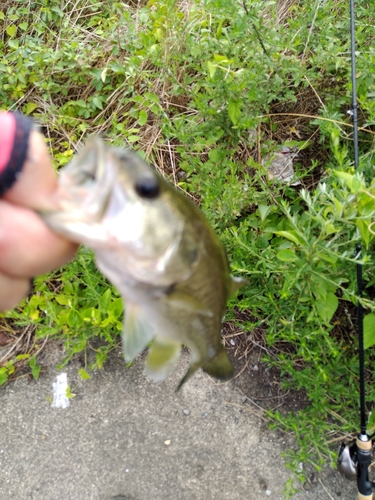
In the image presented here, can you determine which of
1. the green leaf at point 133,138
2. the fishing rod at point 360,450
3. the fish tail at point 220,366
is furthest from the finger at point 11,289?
Answer: the green leaf at point 133,138

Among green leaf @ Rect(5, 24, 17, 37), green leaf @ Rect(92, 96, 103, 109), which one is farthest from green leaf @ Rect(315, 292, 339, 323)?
green leaf @ Rect(5, 24, 17, 37)

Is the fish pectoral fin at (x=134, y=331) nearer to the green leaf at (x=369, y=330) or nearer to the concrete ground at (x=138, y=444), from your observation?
the green leaf at (x=369, y=330)

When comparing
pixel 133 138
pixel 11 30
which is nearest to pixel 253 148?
pixel 133 138

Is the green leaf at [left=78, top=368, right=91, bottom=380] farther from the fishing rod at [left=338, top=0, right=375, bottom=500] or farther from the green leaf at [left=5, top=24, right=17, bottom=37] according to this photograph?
the green leaf at [left=5, top=24, right=17, bottom=37]

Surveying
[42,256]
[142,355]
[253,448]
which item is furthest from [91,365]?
[42,256]

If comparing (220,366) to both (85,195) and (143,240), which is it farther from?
(85,195)

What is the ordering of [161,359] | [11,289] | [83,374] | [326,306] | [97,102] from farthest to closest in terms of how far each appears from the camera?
1. [97,102]
2. [83,374]
3. [326,306]
4. [161,359]
5. [11,289]

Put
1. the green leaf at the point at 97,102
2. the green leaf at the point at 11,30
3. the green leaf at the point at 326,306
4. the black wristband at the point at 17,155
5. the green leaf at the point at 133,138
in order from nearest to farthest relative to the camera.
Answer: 1. the black wristband at the point at 17,155
2. the green leaf at the point at 326,306
3. the green leaf at the point at 133,138
4. the green leaf at the point at 97,102
5. the green leaf at the point at 11,30
